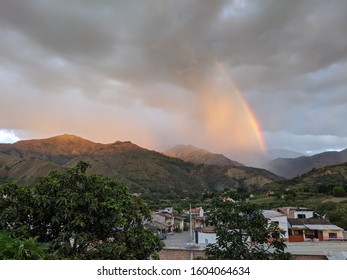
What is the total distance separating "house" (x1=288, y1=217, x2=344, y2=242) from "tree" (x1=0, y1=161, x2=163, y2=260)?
994 inches

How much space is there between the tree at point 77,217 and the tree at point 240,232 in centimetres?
167

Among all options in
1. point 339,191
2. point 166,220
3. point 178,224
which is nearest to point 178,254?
point 166,220

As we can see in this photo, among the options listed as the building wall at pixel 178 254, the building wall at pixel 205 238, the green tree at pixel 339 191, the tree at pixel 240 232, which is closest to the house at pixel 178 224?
the building wall at pixel 205 238

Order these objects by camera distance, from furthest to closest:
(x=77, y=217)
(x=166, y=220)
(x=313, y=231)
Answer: (x=166, y=220)
(x=313, y=231)
(x=77, y=217)

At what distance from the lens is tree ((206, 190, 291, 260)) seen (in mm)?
7117

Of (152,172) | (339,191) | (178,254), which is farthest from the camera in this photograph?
(152,172)

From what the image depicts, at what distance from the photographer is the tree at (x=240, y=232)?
23.4ft

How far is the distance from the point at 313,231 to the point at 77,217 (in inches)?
1101

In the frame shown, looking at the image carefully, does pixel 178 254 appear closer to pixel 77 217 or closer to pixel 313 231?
pixel 77 217

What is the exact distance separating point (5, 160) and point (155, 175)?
6512 centimetres

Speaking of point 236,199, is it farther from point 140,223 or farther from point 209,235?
point 209,235

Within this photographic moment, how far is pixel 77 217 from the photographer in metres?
5.75

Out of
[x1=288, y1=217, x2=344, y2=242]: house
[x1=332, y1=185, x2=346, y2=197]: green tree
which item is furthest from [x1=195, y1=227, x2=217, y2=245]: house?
[x1=332, y1=185, x2=346, y2=197]: green tree

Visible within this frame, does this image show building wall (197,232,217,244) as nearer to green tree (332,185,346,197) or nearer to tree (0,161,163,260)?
tree (0,161,163,260)
